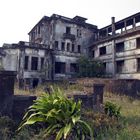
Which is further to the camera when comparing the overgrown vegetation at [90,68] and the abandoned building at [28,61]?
the overgrown vegetation at [90,68]

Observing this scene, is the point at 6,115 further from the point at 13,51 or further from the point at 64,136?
the point at 13,51

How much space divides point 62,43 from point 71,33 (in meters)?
2.27

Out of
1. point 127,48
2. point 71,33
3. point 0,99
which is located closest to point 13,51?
point 71,33

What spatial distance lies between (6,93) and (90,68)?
22.2 meters

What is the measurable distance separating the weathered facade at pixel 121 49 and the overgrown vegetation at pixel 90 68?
113 cm

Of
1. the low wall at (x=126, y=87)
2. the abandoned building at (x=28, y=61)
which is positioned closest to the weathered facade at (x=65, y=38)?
the abandoned building at (x=28, y=61)

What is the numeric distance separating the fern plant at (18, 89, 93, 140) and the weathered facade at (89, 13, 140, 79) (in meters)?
19.8

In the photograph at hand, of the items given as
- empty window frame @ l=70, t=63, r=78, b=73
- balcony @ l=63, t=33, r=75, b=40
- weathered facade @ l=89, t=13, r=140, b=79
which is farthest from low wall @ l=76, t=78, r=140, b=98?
balcony @ l=63, t=33, r=75, b=40

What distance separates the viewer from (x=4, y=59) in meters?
26.6

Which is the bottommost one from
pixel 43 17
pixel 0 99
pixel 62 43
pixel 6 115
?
pixel 6 115

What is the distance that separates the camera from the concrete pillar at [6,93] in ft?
22.9

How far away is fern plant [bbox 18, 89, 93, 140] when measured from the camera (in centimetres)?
602

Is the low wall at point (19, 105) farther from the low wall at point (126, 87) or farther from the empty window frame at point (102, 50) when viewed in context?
the empty window frame at point (102, 50)

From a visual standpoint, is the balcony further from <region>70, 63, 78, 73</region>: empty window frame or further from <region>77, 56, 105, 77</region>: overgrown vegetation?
<region>77, 56, 105, 77</region>: overgrown vegetation
